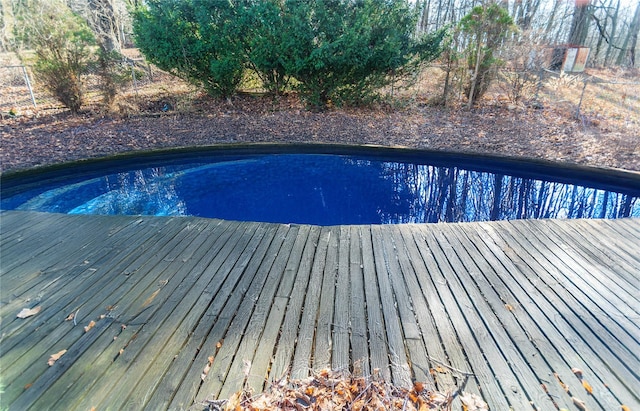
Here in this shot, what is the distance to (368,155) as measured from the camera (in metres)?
6.60

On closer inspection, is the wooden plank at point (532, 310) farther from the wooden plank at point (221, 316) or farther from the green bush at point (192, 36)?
the green bush at point (192, 36)

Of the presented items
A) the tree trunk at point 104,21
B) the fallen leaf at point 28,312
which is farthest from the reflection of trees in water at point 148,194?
the tree trunk at point 104,21

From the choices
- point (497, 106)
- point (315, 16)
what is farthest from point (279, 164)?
point (497, 106)

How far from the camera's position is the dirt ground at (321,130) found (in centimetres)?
588

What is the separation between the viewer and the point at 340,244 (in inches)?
120

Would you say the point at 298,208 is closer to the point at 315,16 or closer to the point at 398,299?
the point at 398,299

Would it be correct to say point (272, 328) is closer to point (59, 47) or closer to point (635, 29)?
point (59, 47)

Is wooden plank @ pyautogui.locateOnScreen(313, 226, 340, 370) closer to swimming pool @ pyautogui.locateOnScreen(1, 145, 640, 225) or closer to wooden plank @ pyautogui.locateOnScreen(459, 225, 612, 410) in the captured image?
wooden plank @ pyautogui.locateOnScreen(459, 225, 612, 410)

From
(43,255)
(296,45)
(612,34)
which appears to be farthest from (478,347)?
(612,34)

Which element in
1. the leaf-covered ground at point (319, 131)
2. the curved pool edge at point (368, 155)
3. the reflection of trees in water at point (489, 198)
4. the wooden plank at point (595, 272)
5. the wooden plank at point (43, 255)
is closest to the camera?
the wooden plank at point (595, 272)

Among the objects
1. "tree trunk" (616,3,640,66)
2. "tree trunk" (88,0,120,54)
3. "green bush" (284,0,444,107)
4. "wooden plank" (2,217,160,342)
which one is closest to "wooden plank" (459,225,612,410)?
"wooden plank" (2,217,160,342)

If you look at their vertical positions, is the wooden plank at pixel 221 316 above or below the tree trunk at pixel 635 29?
below

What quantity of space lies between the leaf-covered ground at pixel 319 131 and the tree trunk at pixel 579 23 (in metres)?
9.21

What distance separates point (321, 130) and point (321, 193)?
223 cm
